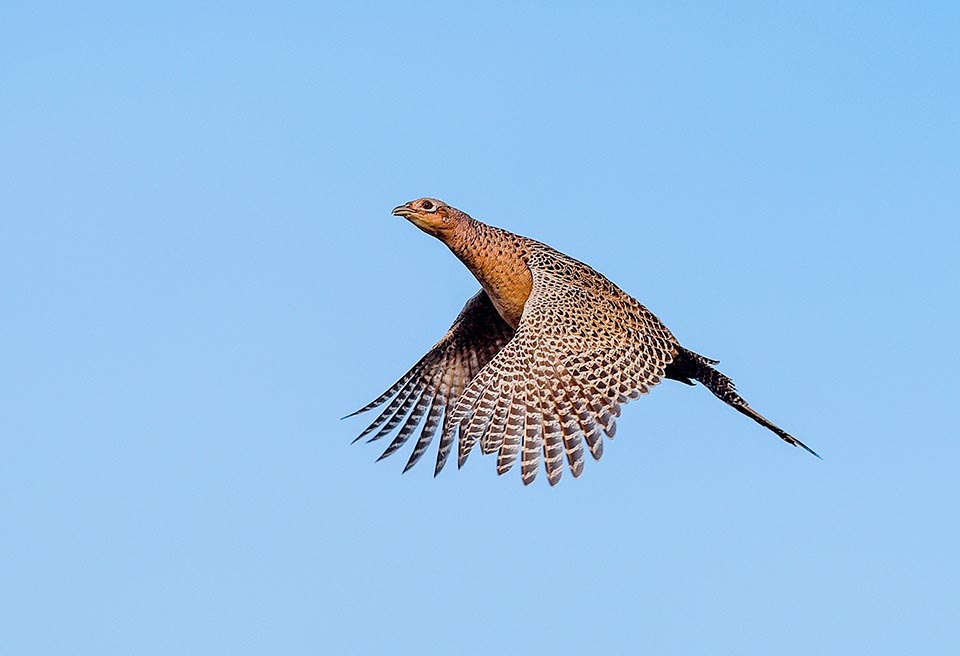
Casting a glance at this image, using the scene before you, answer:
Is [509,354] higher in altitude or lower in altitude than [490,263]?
lower

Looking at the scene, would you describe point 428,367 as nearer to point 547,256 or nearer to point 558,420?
point 547,256

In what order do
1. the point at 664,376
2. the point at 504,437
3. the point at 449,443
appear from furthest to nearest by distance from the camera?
the point at 449,443 < the point at 664,376 < the point at 504,437

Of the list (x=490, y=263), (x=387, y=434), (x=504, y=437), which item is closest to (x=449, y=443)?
(x=387, y=434)

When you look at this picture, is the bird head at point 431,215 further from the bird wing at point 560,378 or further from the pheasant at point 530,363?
the bird wing at point 560,378

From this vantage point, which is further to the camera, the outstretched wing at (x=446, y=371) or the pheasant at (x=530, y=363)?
the outstretched wing at (x=446, y=371)

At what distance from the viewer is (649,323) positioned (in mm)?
22141

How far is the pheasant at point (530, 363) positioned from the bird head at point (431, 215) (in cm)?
1

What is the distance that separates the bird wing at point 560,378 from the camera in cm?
1956

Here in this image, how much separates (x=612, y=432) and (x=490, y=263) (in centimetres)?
404

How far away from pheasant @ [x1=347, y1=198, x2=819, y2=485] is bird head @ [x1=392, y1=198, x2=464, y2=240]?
1 cm

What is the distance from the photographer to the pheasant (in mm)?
19719

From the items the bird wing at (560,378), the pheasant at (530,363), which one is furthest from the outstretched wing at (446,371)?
the bird wing at (560,378)

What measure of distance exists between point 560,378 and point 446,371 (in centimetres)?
528

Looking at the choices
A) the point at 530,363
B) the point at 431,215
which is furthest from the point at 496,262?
the point at 530,363
